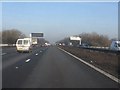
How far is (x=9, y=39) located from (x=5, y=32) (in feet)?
91.8

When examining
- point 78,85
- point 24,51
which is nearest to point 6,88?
point 78,85

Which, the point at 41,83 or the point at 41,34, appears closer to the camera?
the point at 41,83

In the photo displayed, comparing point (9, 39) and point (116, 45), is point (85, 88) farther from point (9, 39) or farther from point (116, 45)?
point (9, 39)

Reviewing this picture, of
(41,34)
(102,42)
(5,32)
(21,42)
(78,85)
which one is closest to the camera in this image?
(78,85)

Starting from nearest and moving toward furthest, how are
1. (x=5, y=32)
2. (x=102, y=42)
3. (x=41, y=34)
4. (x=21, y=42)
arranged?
(x=21, y=42) → (x=41, y=34) → (x=102, y=42) → (x=5, y=32)

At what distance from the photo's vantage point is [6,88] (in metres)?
10.5

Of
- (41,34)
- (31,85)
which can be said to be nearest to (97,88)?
(31,85)

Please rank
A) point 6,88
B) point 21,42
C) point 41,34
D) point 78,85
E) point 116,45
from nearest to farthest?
1. point 6,88
2. point 78,85
3. point 116,45
4. point 21,42
5. point 41,34

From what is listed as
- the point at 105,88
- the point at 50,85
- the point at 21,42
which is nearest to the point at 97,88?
the point at 105,88

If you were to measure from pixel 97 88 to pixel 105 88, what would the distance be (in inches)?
12.8

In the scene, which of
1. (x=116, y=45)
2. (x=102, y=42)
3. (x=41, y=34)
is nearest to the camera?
A: (x=116, y=45)

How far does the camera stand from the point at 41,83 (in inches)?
461

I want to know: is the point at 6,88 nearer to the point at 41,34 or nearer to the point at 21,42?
the point at 21,42

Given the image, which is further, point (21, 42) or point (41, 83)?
point (21, 42)
